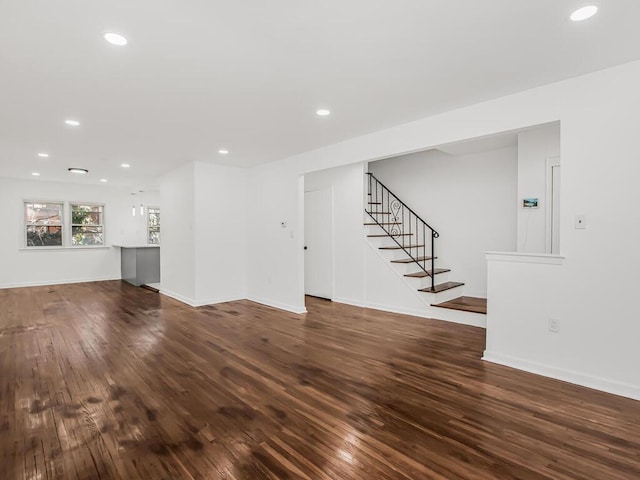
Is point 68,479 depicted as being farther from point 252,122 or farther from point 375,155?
point 375,155

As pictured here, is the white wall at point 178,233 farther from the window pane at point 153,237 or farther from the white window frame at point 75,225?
the window pane at point 153,237

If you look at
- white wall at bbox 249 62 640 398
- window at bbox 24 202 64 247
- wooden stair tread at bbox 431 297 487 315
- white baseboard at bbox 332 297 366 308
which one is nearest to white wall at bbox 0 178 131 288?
window at bbox 24 202 64 247

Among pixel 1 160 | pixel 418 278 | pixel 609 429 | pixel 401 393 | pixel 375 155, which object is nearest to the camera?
pixel 609 429

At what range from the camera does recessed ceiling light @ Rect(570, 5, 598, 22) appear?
6.62 feet

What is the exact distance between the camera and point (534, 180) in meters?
4.45

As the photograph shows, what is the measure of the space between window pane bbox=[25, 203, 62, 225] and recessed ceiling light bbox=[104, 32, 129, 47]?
27.1 feet

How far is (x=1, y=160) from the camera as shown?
6.04m

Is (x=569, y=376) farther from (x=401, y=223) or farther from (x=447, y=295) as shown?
(x=401, y=223)

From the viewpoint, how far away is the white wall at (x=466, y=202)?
537 cm

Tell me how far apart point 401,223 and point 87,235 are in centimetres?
830

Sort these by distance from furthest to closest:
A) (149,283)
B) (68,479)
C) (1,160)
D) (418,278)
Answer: (149,283) → (1,160) → (418,278) → (68,479)

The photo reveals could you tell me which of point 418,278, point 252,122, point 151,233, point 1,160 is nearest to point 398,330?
point 418,278

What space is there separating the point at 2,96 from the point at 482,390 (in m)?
5.06

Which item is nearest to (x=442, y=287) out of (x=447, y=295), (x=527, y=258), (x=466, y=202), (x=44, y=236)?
(x=447, y=295)
